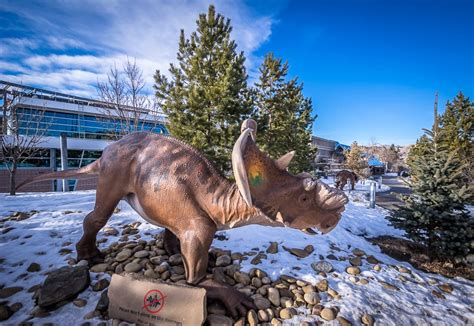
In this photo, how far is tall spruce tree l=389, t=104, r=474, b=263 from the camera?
3.82m

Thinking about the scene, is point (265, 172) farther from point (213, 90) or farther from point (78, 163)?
point (78, 163)

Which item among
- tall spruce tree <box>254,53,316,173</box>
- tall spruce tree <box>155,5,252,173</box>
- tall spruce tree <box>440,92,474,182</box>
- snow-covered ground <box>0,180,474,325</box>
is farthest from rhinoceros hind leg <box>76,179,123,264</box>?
tall spruce tree <box>440,92,474,182</box>

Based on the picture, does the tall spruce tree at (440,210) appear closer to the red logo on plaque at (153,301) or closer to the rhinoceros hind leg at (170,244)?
the rhinoceros hind leg at (170,244)

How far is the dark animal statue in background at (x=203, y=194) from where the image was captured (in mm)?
1617

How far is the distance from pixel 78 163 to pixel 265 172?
20594 mm

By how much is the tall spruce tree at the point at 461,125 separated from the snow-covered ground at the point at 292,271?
14.4 meters

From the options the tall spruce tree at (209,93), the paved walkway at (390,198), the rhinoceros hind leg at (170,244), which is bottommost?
the paved walkway at (390,198)

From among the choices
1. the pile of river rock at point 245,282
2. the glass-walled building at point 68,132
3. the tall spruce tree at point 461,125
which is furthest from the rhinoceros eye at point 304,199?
the tall spruce tree at point 461,125

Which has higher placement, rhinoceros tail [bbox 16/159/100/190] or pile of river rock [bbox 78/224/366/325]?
rhinoceros tail [bbox 16/159/100/190]

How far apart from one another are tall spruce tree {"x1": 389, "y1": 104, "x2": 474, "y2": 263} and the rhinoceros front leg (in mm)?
4295

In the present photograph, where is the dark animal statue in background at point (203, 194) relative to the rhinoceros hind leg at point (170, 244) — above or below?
above

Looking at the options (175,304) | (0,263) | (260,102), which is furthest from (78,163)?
(175,304)

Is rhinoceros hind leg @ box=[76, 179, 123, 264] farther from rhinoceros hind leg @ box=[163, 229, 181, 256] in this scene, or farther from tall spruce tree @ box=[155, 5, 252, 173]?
tall spruce tree @ box=[155, 5, 252, 173]

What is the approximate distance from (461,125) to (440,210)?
1548 cm
